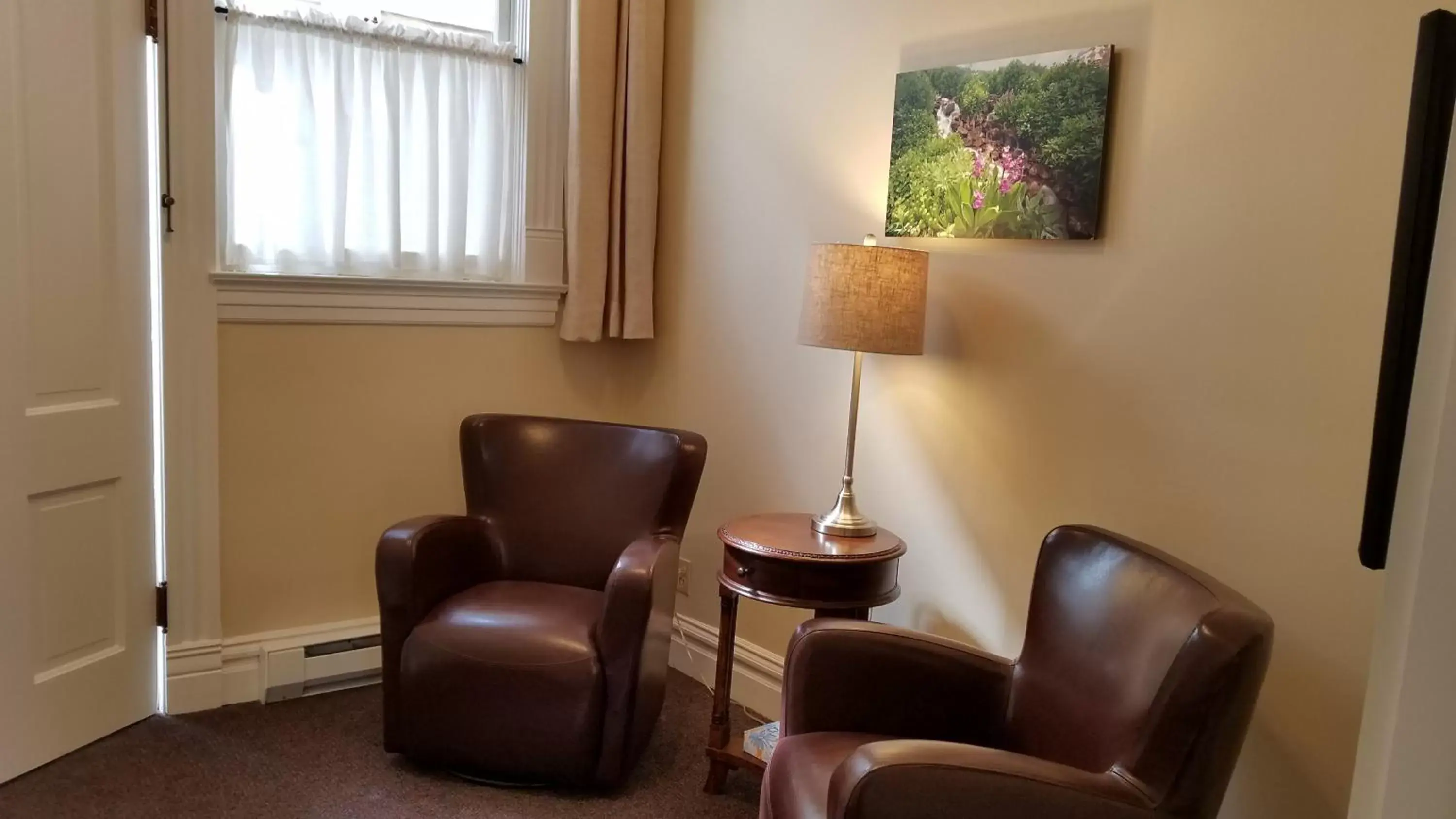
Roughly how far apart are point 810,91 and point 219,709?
232cm

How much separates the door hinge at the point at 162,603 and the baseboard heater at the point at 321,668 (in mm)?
277

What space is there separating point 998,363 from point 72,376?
2172 mm

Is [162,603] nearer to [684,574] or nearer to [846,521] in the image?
[684,574]

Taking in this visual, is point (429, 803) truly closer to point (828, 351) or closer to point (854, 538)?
point (854, 538)

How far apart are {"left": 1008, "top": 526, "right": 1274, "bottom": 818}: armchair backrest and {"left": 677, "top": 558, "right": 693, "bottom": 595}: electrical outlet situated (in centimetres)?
149

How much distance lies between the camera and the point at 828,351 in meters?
2.76

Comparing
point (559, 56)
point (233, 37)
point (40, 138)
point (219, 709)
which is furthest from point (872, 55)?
point (219, 709)

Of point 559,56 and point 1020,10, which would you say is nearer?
point 1020,10

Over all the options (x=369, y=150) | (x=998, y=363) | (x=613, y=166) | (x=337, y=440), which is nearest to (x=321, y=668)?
(x=337, y=440)

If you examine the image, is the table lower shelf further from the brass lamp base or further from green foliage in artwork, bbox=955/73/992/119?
green foliage in artwork, bbox=955/73/992/119

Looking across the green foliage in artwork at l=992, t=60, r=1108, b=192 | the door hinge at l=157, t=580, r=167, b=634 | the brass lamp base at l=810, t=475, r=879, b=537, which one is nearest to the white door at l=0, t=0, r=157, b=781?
the door hinge at l=157, t=580, r=167, b=634

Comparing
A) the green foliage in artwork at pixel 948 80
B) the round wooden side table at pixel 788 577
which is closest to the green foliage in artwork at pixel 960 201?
the green foliage in artwork at pixel 948 80

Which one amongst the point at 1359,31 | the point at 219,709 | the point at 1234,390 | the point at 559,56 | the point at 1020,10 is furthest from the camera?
the point at 559,56

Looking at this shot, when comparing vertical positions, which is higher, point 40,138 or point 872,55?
point 872,55
